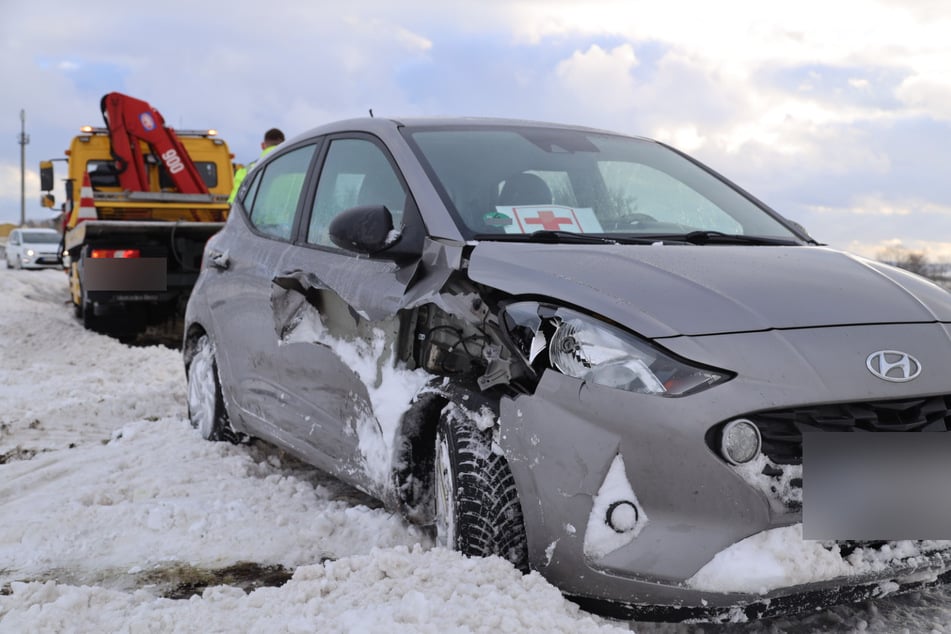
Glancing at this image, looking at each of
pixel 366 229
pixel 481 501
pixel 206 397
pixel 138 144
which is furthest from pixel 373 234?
pixel 138 144

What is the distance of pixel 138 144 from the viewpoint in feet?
45.3

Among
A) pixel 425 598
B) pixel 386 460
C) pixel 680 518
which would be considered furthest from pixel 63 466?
pixel 680 518

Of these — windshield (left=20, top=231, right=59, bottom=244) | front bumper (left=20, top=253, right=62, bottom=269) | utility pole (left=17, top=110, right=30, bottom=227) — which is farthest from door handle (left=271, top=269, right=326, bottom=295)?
utility pole (left=17, top=110, right=30, bottom=227)

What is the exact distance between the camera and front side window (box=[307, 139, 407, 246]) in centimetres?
390

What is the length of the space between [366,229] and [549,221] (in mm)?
636

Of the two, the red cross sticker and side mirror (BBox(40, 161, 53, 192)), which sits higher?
the red cross sticker

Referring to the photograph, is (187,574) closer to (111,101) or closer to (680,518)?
(680,518)

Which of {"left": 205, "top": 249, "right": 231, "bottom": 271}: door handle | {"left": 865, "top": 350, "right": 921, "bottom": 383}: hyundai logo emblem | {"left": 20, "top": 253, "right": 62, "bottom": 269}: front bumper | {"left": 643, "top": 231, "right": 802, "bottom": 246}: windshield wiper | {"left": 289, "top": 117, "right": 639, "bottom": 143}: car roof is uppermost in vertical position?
{"left": 289, "top": 117, "right": 639, "bottom": 143}: car roof

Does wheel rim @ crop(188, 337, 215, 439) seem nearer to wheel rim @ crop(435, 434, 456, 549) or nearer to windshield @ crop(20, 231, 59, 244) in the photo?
wheel rim @ crop(435, 434, 456, 549)

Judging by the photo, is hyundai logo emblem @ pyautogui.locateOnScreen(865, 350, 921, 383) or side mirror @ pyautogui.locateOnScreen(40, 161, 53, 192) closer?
hyundai logo emblem @ pyautogui.locateOnScreen(865, 350, 921, 383)

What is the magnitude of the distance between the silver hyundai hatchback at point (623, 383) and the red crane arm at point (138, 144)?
10267 millimetres

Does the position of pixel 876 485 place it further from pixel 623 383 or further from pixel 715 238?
pixel 715 238

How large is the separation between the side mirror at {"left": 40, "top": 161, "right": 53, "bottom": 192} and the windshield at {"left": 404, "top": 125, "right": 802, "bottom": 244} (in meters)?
11.9

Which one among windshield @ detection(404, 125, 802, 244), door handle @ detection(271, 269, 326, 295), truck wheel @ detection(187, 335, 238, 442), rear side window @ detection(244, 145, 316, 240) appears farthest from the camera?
truck wheel @ detection(187, 335, 238, 442)
